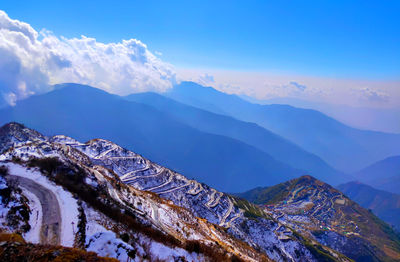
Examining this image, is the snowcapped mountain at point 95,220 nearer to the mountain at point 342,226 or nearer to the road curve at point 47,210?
the road curve at point 47,210

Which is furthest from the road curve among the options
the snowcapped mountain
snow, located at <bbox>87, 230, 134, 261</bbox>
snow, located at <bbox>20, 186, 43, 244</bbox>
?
snow, located at <bbox>87, 230, 134, 261</bbox>

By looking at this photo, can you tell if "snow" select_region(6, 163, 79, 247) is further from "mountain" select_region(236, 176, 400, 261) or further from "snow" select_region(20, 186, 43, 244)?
"mountain" select_region(236, 176, 400, 261)

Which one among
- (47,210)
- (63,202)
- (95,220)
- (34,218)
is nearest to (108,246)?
(95,220)

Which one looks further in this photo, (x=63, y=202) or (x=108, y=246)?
(x=63, y=202)

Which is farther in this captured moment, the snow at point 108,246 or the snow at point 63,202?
the snow at point 63,202

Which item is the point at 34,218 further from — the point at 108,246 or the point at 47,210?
the point at 108,246

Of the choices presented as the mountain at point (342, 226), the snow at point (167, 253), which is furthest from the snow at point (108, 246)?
the mountain at point (342, 226)

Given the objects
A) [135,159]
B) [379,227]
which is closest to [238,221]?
[135,159]
